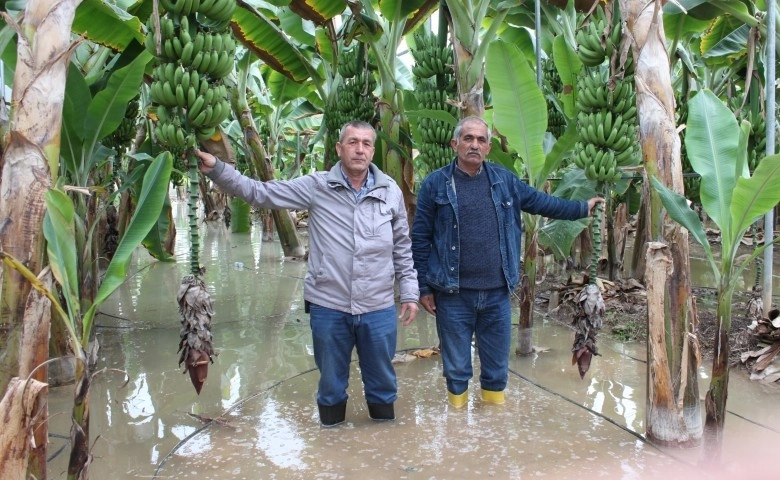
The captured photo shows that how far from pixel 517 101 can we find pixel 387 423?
2.05 metres

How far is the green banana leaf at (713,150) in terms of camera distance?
8.28 ft

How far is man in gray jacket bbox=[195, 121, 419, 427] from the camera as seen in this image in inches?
113

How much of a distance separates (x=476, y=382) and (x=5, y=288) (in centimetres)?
254

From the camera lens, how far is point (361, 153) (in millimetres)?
2844

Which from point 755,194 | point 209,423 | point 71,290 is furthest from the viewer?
point 209,423

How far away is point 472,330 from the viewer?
10.6 ft

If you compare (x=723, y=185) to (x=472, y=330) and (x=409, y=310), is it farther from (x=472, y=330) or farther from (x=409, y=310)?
(x=409, y=310)

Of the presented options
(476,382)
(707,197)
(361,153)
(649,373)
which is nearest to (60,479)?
(361,153)

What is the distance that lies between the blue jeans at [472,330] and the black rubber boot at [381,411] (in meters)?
0.36

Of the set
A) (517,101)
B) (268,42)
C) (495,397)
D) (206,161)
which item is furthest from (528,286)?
(268,42)

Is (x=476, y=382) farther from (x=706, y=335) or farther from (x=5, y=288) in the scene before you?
(x=5, y=288)

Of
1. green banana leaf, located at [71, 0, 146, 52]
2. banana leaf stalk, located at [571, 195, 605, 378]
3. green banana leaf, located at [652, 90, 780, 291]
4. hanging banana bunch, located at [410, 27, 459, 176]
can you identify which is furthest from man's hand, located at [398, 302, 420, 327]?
green banana leaf, located at [71, 0, 146, 52]

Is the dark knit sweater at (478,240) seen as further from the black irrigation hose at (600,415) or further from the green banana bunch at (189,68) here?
the green banana bunch at (189,68)

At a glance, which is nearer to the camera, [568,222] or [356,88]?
[568,222]
